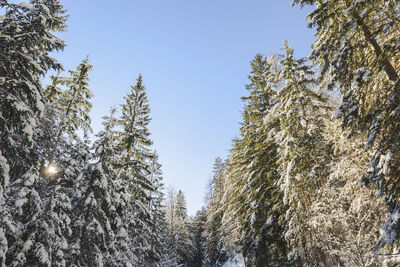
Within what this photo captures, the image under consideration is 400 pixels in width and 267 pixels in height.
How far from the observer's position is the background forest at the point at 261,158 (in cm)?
762

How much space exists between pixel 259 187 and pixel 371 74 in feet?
40.2

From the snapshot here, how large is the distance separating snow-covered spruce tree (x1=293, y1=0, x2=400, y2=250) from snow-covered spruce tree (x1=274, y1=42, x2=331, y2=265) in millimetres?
3956

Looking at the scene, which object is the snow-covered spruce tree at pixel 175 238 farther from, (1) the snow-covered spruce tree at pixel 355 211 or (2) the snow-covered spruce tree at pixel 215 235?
(1) the snow-covered spruce tree at pixel 355 211

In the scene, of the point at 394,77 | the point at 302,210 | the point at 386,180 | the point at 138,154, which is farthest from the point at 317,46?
the point at 138,154

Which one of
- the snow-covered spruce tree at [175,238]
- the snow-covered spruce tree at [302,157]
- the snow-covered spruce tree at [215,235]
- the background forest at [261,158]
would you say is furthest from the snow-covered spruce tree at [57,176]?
the snow-covered spruce tree at [175,238]

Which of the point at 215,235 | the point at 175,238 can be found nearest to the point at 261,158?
the point at 215,235

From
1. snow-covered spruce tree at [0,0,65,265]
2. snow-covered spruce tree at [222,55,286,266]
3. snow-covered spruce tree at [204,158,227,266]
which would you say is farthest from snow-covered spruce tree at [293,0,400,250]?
snow-covered spruce tree at [204,158,227,266]

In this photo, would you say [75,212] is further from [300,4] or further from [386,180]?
[300,4]

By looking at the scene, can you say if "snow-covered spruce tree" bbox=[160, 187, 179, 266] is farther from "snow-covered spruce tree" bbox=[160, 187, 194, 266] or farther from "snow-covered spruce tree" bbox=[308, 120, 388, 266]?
"snow-covered spruce tree" bbox=[308, 120, 388, 266]

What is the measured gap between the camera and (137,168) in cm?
1800

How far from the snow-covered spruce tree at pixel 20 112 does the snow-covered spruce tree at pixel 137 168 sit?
654 cm

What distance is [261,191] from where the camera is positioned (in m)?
17.9

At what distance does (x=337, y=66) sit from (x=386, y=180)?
13.6 ft

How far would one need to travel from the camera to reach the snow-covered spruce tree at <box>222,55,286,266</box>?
16.7 metres
